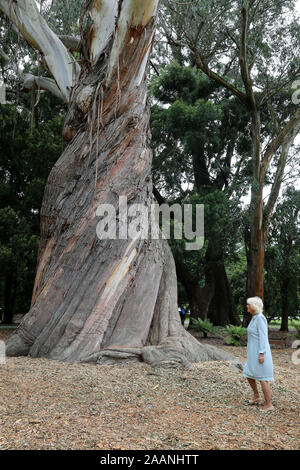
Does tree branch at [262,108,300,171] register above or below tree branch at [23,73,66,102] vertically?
below

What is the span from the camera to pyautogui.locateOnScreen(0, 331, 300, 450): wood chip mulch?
3.34 m

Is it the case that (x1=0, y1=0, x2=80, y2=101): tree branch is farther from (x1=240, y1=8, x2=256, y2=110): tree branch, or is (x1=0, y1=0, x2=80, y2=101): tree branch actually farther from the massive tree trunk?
(x1=240, y1=8, x2=256, y2=110): tree branch

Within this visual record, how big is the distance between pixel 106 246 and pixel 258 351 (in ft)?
10.5

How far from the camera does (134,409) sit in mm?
4148

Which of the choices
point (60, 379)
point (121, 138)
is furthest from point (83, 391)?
point (121, 138)

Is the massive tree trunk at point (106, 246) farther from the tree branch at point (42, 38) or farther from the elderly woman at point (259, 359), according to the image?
the elderly woman at point (259, 359)

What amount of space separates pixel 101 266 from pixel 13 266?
6.10m

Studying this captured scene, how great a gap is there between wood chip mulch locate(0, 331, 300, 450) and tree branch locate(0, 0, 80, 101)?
20.0 feet

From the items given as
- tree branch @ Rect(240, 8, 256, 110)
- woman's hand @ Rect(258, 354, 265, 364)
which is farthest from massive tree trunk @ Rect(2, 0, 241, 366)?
tree branch @ Rect(240, 8, 256, 110)

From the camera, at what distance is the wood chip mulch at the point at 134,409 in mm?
3336

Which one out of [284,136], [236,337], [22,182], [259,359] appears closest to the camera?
[259,359]

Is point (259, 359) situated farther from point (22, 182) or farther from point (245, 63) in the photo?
point (22, 182)

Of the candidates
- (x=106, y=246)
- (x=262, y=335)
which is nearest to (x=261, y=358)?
(x=262, y=335)
